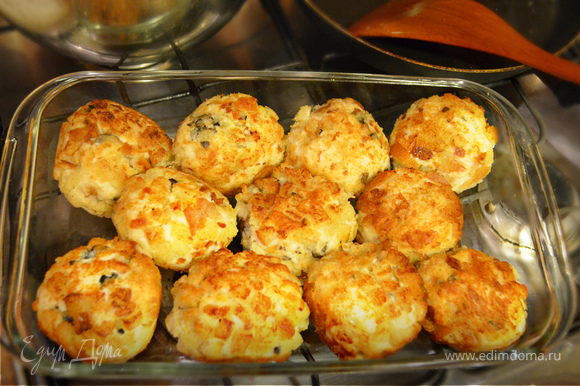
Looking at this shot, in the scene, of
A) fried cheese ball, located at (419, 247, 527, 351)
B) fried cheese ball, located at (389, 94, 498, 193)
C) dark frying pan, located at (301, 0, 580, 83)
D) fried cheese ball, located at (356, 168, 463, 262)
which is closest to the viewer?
fried cheese ball, located at (419, 247, 527, 351)

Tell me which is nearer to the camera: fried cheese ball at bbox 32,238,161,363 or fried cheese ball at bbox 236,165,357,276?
fried cheese ball at bbox 32,238,161,363

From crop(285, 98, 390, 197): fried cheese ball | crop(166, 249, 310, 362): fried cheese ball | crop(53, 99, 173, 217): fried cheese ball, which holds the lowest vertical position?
crop(166, 249, 310, 362): fried cheese ball

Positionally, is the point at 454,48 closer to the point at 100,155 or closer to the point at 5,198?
the point at 100,155

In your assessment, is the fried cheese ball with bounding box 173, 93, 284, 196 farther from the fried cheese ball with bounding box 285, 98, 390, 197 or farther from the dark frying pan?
the dark frying pan

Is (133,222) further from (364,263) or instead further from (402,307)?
(402,307)

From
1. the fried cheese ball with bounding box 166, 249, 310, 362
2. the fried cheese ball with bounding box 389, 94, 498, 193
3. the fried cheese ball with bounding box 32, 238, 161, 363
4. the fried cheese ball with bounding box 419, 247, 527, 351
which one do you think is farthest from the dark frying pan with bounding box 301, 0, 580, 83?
the fried cheese ball with bounding box 32, 238, 161, 363

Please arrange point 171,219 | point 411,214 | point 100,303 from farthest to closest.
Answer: point 411,214
point 171,219
point 100,303

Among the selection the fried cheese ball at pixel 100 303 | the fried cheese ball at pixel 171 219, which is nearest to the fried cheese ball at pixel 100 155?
the fried cheese ball at pixel 171 219

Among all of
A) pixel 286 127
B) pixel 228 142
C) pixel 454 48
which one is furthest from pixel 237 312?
pixel 454 48
